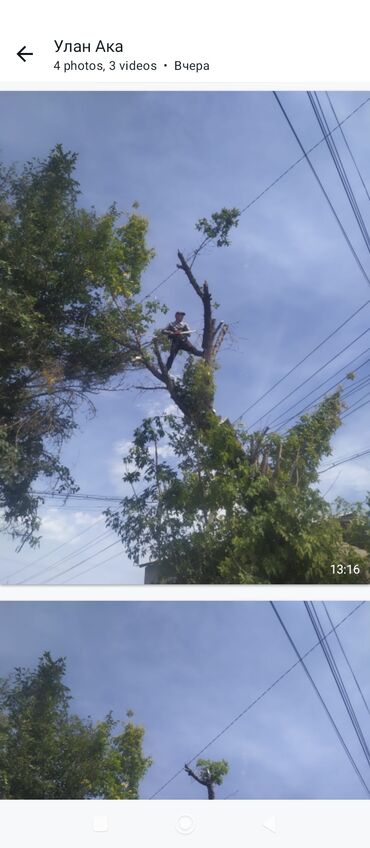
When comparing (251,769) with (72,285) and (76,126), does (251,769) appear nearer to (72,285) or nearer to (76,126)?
(72,285)

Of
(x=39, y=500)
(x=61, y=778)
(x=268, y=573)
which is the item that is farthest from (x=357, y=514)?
(x=61, y=778)

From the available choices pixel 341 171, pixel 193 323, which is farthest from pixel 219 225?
pixel 341 171

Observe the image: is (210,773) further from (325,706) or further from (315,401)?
(315,401)

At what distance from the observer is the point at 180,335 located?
236 centimetres

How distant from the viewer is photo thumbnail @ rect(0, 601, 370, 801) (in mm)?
2031

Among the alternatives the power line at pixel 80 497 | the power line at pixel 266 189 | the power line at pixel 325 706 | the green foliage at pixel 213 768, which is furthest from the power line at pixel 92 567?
the power line at pixel 266 189

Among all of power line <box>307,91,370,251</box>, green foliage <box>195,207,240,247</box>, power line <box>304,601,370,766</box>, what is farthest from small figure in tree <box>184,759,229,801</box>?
power line <box>307,91,370,251</box>

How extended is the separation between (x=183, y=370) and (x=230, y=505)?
44 centimetres

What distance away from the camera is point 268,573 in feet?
7.32
